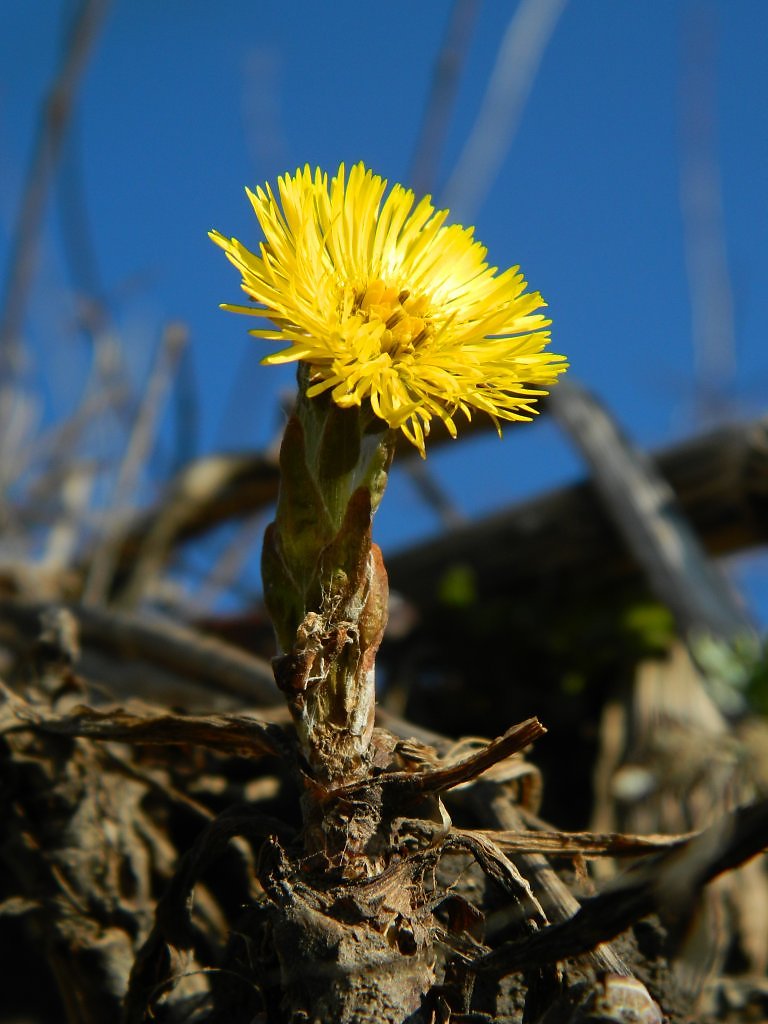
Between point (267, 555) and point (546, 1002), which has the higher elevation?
point (267, 555)

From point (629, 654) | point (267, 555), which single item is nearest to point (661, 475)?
point (629, 654)

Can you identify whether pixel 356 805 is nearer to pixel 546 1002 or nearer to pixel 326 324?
pixel 546 1002

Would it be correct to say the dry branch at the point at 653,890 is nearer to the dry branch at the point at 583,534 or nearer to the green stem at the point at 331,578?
the green stem at the point at 331,578

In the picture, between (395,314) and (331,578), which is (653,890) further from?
(395,314)

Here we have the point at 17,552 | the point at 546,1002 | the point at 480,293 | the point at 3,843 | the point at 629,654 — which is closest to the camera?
the point at 546,1002

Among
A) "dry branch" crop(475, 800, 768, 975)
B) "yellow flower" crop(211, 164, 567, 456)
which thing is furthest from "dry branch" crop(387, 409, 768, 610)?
"dry branch" crop(475, 800, 768, 975)

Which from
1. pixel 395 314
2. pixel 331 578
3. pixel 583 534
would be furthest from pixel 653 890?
pixel 583 534

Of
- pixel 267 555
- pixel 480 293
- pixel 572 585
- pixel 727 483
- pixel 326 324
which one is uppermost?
pixel 727 483
